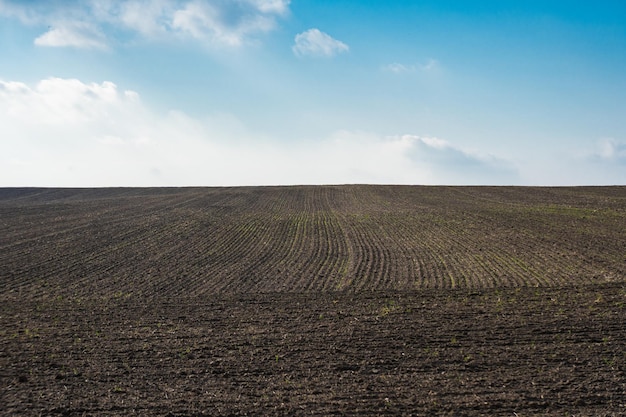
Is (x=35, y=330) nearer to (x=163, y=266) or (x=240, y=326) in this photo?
(x=240, y=326)

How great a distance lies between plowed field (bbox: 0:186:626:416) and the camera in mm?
10812

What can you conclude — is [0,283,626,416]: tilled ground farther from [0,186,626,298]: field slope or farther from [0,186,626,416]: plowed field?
[0,186,626,298]: field slope

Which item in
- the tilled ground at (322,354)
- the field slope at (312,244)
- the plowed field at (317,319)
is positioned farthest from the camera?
the field slope at (312,244)

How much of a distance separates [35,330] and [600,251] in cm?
2159

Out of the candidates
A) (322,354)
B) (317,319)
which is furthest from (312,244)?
(322,354)

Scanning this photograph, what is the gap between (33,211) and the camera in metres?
41.7

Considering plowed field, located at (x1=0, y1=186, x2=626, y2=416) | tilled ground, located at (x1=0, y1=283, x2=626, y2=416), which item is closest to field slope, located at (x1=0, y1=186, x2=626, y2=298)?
plowed field, located at (x1=0, y1=186, x2=626, y2=416)

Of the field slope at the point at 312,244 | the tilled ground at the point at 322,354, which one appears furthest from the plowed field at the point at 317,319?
the field slope at the point at 312,244

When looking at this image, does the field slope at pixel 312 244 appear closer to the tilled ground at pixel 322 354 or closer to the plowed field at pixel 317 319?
the plowed field at pixel 317 319

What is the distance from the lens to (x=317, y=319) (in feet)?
50.7

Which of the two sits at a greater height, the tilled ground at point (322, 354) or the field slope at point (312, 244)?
the field slope at point (312, 244)

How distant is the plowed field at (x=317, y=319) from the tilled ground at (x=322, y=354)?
55mm

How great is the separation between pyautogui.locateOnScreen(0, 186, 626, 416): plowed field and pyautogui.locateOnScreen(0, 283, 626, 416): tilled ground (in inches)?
2.2

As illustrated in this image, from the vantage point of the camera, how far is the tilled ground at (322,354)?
10508 millimetres
